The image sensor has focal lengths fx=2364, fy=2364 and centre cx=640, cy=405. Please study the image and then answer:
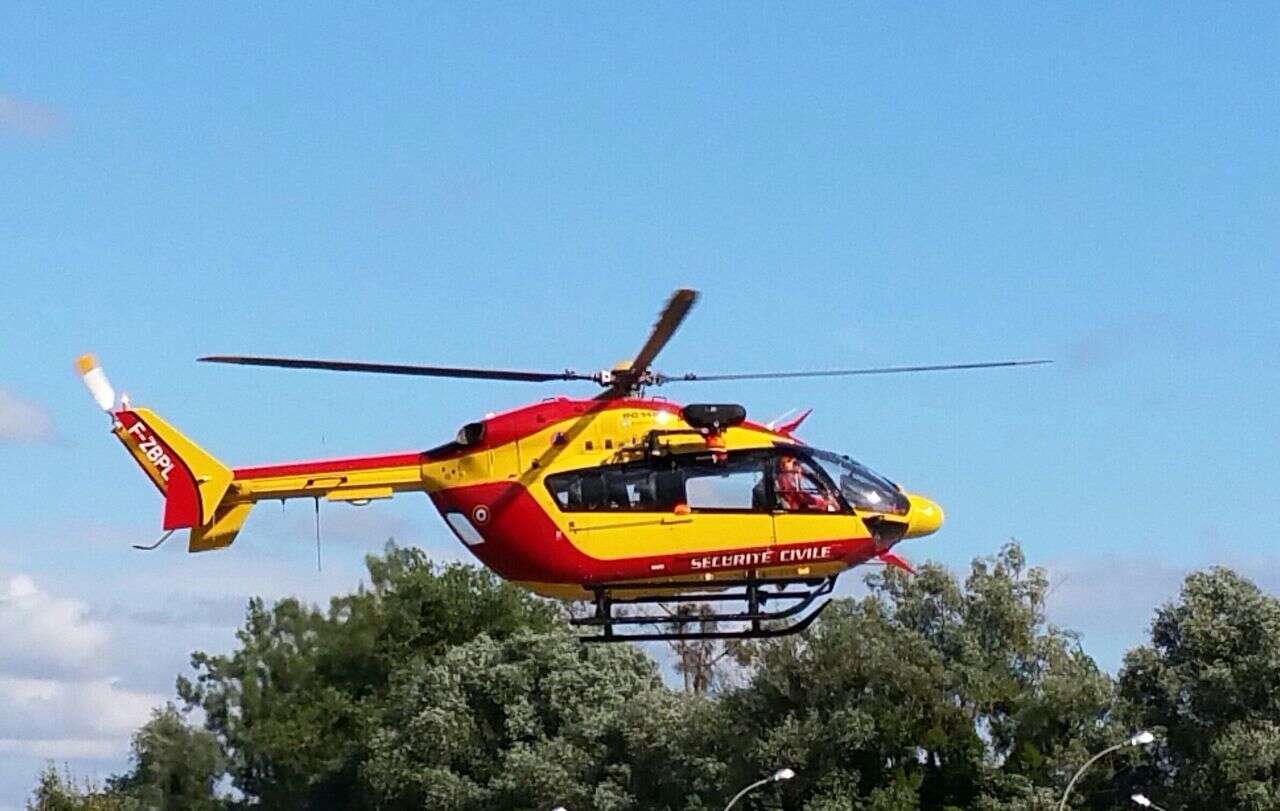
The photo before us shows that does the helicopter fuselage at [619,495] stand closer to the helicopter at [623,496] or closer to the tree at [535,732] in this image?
the helicopter at [623,496]

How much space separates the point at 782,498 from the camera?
126 ft

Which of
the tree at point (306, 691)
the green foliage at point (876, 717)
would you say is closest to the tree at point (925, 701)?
the green foliage at point (876, 717)

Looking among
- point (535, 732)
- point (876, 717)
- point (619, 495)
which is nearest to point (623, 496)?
point (619, 495)

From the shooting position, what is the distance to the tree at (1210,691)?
75562 mm

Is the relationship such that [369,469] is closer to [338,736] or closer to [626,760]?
[626,760]

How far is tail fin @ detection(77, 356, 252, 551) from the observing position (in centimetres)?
3897

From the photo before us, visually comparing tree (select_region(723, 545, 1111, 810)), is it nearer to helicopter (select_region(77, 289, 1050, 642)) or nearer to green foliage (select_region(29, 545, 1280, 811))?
green foliage (select_region(29, 545, 1280, 811))

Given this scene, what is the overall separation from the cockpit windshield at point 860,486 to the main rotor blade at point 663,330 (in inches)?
120

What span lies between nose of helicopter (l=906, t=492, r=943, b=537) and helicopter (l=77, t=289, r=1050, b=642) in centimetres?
17

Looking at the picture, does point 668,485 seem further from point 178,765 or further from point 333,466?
point 178,765

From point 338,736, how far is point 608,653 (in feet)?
49.1

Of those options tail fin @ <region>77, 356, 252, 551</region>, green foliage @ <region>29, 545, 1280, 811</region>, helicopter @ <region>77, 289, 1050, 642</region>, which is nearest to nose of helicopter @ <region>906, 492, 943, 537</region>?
helicopter @ <region>77, 289, 1050, 642</region>

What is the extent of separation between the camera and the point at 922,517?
130 ft

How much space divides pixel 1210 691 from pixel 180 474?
47.4m
